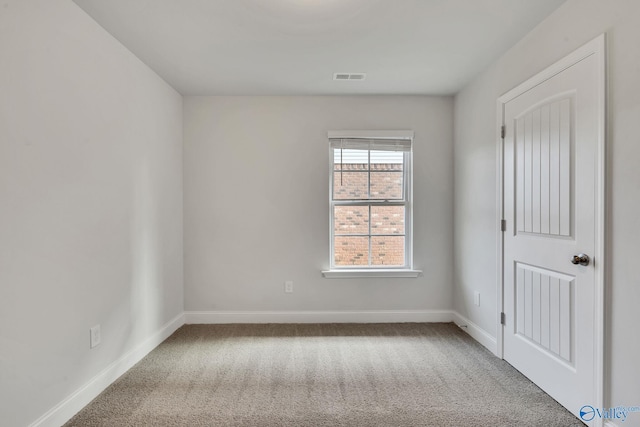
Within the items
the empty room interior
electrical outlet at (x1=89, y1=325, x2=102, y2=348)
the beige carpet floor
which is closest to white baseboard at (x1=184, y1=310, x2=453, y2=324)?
the empty room interior

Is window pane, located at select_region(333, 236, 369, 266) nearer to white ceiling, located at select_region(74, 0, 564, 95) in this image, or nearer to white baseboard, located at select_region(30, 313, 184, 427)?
white ceiling, located at select_region(74, 0, 564, 95)

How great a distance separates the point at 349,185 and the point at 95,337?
2.63 m

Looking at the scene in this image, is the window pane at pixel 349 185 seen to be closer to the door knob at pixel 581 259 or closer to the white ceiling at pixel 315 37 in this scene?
the white ceiling at pixel 315 37

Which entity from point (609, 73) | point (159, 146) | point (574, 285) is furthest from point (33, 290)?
point (609, 73)

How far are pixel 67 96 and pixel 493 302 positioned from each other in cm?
343

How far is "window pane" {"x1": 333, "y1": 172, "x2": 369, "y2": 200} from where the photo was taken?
387cm

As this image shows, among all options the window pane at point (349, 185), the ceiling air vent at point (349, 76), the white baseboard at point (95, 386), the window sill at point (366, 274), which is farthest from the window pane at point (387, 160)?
the white baseboard at point (95, 386)

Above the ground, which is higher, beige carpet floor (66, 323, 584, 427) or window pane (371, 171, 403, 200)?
window pane (371, 171, 403, 200)

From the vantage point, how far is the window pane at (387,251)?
3.90 m

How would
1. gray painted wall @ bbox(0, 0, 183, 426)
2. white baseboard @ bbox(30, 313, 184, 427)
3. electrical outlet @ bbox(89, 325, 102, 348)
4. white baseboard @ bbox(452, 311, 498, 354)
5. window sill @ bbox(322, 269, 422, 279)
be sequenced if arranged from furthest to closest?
window sill @ bbox(322, 269, 422, 279)
white baseboard @ bbox(452, 311, 498, 354)
electrical outlet @ bbox(89, 325, 102, 348)
white baseboard @ bbox(30, 313, 184, 427)
gray painted wall @ bbox(0, 0, 183, 426)

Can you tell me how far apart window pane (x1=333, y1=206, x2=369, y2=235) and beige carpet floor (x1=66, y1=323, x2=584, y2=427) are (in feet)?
3.64

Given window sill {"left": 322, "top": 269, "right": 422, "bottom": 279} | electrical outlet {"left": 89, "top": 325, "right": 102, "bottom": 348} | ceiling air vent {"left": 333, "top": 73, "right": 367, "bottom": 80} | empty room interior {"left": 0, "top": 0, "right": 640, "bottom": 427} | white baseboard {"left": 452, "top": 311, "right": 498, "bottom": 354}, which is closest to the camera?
empty room interior {"left": 0, "top": 0, "right": 640, "bottom": 427}

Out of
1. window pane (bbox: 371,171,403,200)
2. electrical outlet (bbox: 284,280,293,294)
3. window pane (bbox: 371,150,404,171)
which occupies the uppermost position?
window pane (bbox: 371,150,404,171)

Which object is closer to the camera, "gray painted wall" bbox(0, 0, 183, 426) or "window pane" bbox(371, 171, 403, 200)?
"gray painted wall" bbox(0, 0, 183, 426)
